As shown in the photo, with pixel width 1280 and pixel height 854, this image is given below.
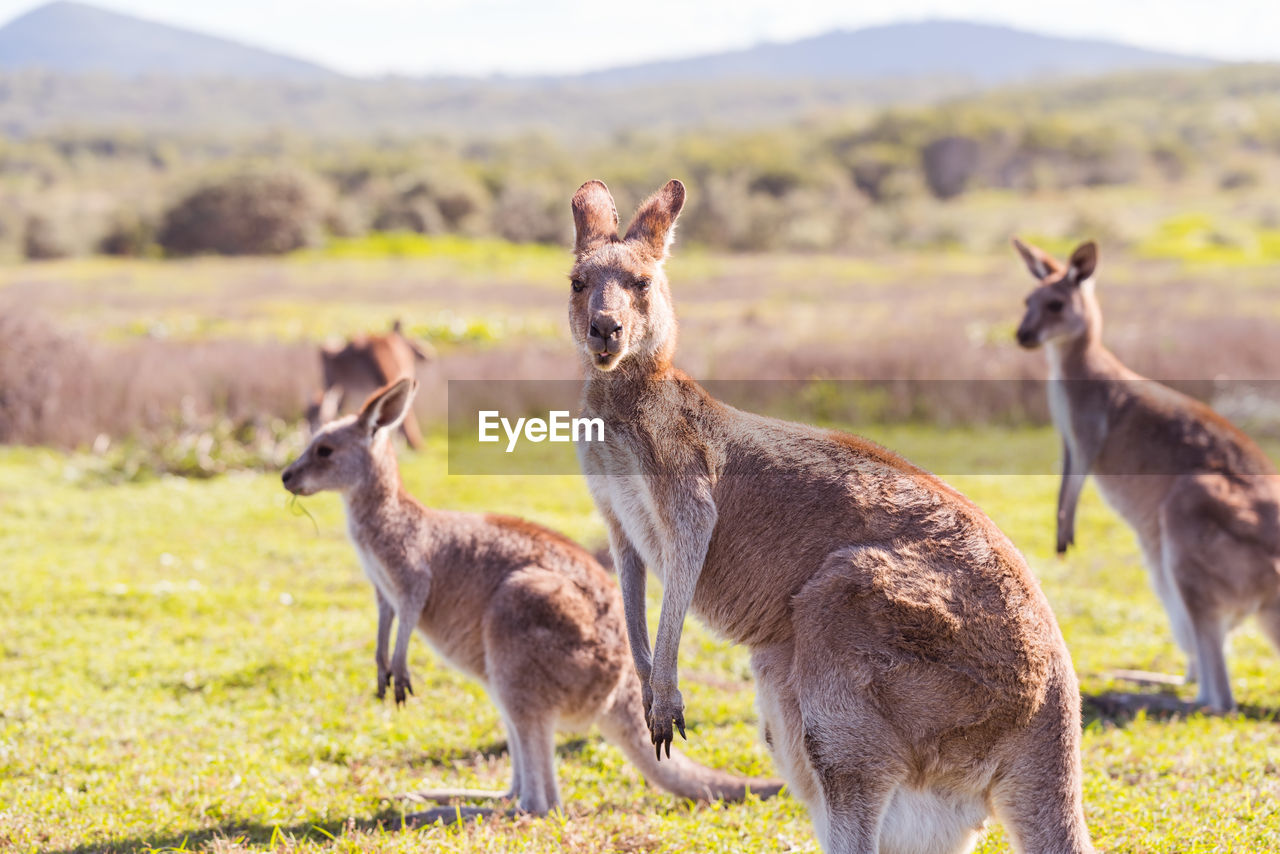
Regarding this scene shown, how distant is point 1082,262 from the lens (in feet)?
21.2

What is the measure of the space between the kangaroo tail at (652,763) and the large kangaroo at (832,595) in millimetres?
915

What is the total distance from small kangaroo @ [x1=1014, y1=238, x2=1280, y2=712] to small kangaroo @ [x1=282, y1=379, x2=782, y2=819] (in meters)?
2.47

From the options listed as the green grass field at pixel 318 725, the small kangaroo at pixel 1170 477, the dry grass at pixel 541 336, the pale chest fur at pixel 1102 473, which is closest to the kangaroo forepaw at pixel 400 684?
the green grass field at pixel 318 725

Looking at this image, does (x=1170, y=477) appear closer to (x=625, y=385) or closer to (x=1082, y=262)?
(x=1082, y=262)

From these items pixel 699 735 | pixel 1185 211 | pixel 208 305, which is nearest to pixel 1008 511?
pixel 699 735

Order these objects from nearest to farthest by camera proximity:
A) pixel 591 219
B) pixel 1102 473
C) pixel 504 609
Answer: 1. pixel 591 219
2. pixel 504 609
3. pixel 1102 473

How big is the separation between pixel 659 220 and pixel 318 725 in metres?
3.01

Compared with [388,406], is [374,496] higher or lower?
lower

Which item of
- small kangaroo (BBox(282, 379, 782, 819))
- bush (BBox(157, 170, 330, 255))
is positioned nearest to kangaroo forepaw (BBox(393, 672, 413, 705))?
small kangaroo (BBox(282, 379, 782, 819))

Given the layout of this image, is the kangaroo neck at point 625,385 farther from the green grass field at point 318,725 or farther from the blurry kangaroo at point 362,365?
the blurry kangaroo at point 362,365

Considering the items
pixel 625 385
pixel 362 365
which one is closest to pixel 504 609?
pixel 625 385

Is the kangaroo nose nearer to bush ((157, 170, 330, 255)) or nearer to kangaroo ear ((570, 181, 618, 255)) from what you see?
kangaroo ear ((570, 181, 618, 255))

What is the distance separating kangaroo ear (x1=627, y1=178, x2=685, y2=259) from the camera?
3395mm

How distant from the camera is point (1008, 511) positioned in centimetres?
984
